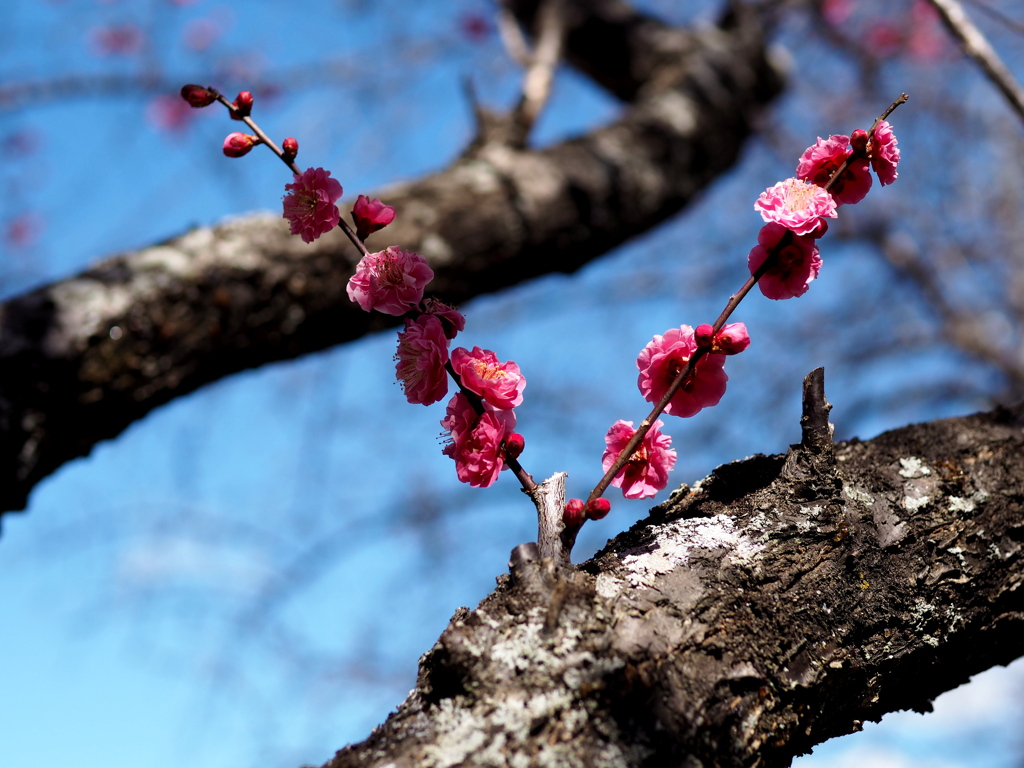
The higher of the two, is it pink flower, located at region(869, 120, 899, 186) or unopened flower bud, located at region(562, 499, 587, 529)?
pink flower, located at region(869, 120, 899, 186)

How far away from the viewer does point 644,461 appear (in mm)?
1003

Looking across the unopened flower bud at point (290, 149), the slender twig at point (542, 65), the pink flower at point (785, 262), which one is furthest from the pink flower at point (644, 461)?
the slender twig at point (542, 65)

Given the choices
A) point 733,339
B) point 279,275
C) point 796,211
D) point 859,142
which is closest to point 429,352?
point 733,339

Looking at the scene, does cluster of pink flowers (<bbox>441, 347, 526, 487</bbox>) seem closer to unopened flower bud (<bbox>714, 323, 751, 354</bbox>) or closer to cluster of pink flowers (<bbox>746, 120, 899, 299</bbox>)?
unopened flower bud (<bbox>714, 323, 751, 354</bbox>)

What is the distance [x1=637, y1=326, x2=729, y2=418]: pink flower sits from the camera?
96 cm

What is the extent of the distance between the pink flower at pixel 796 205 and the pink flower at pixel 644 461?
11.4 inches

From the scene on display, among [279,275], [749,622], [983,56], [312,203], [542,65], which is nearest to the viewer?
[749,622]

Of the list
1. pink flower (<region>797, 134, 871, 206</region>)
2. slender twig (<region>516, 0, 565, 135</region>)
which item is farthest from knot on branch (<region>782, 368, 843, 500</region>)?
slender twig (<region>516, 0, 565, 135</region>)

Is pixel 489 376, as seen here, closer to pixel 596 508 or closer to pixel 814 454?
pixel 596 508

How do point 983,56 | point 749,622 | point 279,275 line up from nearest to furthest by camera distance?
1. point 749,622
2. point 983,56
3. point 279,275

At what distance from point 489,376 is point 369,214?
28 cm

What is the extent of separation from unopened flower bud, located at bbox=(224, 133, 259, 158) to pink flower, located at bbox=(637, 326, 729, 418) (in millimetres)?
578

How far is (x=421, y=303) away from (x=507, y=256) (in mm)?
1276

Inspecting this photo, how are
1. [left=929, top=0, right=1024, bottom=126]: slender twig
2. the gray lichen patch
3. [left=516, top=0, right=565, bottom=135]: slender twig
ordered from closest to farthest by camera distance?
1. the gray lichen patch
2. [left=929, top=0, right=1024, bottom=126]: slender twig
3. [left=516, top=0, right=565, bottom=135]: slender twig
